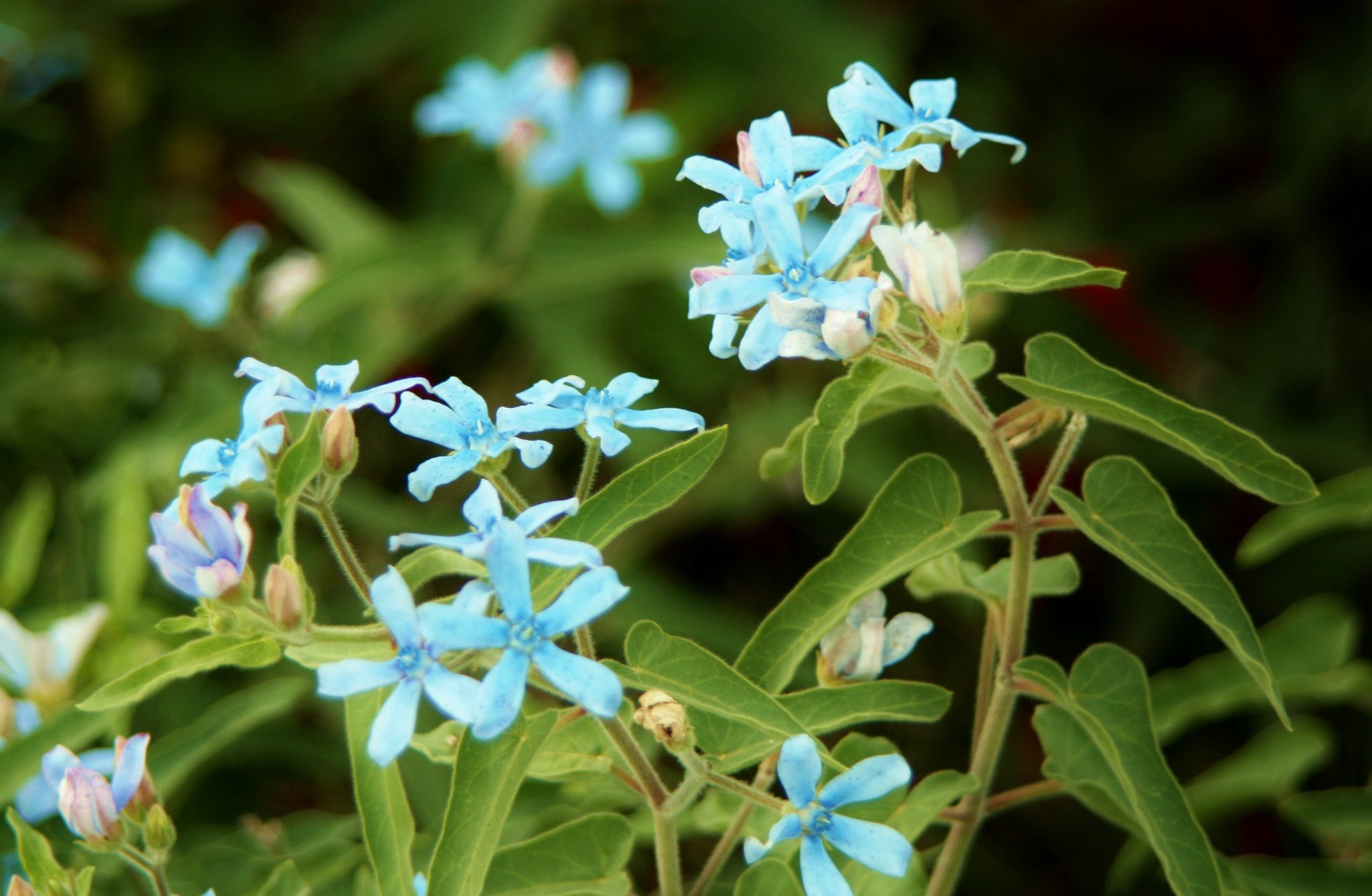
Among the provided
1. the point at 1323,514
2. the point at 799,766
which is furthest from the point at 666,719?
the point at 1323,514

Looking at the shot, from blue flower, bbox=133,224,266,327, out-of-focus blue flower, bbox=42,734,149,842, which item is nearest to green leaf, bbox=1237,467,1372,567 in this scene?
out-of-focus blue flower, bbox=42,734,149,842

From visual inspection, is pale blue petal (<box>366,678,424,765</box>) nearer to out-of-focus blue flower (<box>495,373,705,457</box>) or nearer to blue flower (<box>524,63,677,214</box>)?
out-of-focus blue flower (<box>495,373,705,457</box>)

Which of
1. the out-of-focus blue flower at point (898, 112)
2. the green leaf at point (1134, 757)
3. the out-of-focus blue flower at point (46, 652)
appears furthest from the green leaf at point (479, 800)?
the out-of-focus blue flower at point (46, 652)

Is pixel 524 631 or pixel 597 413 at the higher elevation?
pixel 597 413

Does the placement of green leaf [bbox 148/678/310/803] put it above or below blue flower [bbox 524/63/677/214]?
below

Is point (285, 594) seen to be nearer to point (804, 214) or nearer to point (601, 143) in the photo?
point (804, 214)
